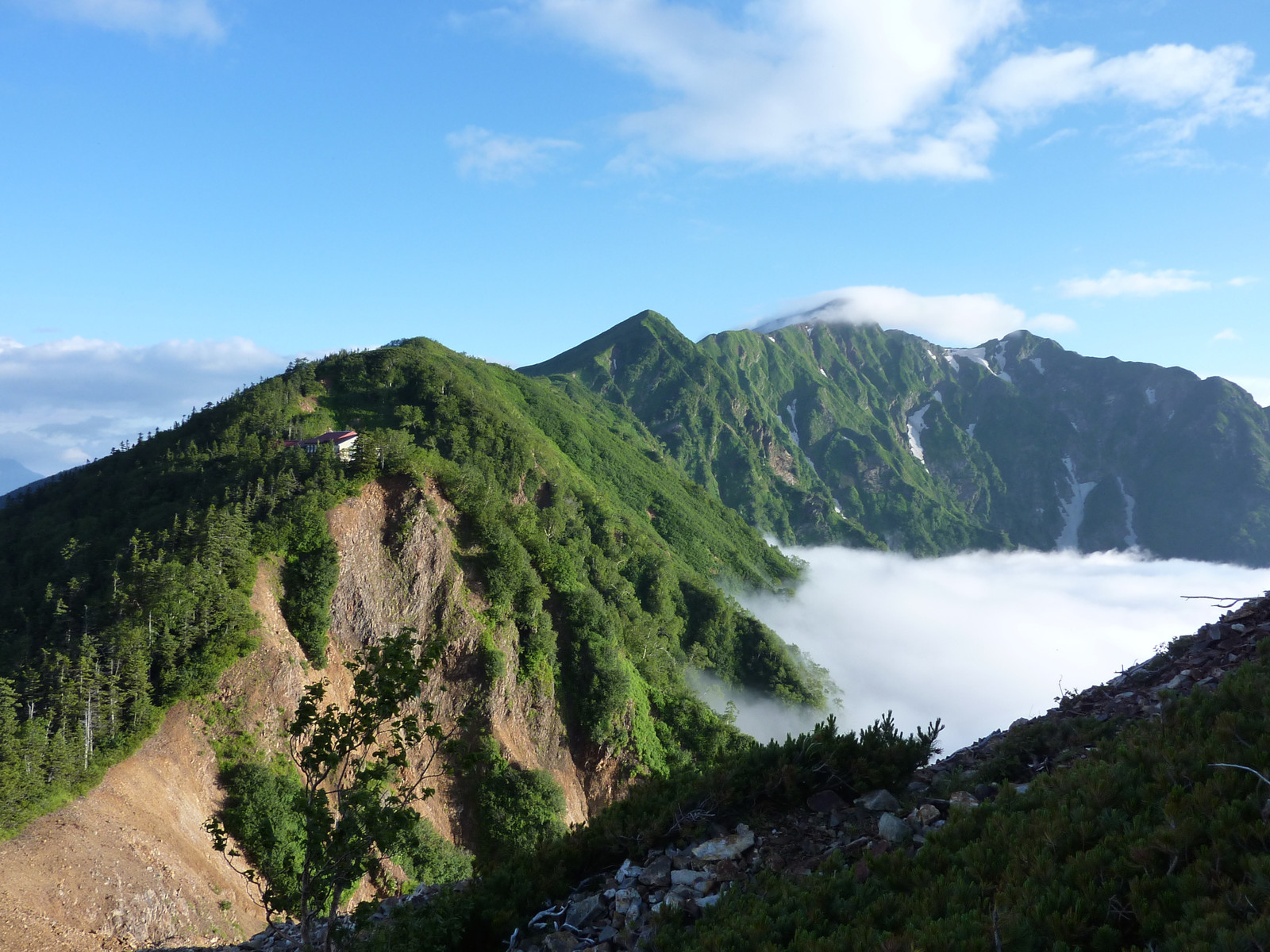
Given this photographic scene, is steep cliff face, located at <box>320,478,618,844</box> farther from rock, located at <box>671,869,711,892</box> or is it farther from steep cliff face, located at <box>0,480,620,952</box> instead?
rock, located at <box>671,869,711,892</box>

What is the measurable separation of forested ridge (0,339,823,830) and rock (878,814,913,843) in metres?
35.7

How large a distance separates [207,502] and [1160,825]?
5986 cm

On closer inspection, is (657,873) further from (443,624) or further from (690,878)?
(443,624)

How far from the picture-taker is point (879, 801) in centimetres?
1210

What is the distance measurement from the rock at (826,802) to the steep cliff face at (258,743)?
6656 mm

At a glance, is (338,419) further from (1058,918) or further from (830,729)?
(1058,918)

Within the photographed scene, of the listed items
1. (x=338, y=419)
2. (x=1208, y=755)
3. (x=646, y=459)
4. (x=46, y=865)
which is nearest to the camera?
(x=1208, y=755)

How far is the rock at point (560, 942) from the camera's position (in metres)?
10.9

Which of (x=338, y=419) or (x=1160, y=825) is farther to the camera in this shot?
(x=338, y=419)

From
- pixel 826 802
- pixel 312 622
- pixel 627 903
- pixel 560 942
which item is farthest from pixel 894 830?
pixel 312 622

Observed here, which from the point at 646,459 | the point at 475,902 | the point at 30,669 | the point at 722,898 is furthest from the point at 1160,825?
the point at 646,459

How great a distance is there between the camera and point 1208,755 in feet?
31.9

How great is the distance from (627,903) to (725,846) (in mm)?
1889

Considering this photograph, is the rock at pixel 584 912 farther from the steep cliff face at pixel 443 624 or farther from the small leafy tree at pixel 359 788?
the steep cliff face at pixel 443 624
